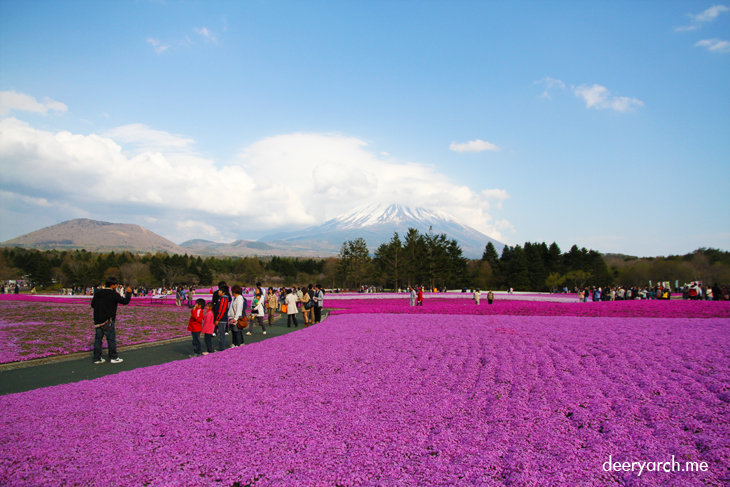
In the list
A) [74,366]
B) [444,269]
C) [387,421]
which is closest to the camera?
[387,421]

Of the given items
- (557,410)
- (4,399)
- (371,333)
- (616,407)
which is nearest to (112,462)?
(4,399)

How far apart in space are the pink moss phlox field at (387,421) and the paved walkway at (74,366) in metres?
1.11

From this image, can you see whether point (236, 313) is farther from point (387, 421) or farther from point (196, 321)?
point (387, 421)

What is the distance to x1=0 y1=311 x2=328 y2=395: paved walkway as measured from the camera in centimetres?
903

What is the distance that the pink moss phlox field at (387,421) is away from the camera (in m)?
4.73

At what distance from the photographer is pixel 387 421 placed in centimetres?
619

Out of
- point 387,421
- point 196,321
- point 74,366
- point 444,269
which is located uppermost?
point 444,269

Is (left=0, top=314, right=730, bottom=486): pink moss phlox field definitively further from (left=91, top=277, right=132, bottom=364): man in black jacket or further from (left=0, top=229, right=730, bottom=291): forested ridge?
(left=0, top=229, right=730, bottom=291): forested ridge

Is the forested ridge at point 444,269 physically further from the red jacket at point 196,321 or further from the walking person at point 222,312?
the red jacket at point 196,321

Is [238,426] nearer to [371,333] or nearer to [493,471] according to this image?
[493,471]

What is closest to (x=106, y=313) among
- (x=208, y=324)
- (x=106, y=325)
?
(x=106, y=325)

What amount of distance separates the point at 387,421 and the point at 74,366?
945 centimetres

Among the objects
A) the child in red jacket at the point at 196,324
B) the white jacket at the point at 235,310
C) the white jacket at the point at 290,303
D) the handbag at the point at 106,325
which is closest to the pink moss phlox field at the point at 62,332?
the handbag at the point at 106,325

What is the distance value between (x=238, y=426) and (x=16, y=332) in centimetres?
1577
